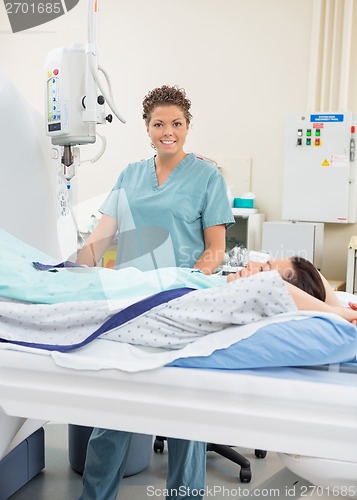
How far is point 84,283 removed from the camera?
1433 mm

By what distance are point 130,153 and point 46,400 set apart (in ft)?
12.9

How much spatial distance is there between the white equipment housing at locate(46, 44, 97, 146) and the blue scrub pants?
925 millimetres

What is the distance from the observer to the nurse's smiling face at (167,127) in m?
1.93

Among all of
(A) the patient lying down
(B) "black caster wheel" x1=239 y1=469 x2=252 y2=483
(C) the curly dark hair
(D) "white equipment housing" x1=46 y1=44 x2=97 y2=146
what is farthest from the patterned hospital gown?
(B) "black caster wheel" x1=239 y1=469 x2=252 y2=483

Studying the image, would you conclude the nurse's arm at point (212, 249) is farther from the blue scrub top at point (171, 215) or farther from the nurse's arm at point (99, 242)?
the nurse's arm at point (99, 242)

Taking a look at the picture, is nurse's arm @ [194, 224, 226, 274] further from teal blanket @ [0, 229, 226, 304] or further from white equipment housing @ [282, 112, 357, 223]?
white equipment housing @ [282, 112, 357, 223]

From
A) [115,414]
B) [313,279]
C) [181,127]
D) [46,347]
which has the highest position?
[181,127]

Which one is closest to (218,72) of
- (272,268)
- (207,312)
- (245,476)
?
(245,476)

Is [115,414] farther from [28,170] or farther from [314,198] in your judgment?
[314,198]

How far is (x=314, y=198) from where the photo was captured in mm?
4324

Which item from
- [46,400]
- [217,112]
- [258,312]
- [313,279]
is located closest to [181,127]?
[313,279]

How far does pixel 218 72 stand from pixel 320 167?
1154 mm

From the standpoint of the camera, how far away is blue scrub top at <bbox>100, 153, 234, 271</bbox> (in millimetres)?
1951

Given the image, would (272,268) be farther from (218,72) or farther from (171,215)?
(218,72)
